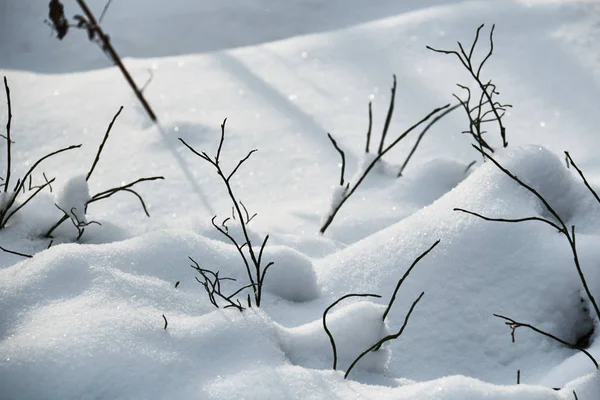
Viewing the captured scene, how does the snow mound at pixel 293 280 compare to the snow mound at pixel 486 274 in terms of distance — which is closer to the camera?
the snow mound at pixel 486 274

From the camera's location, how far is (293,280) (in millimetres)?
1400

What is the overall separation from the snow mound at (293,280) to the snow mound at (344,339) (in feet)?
0.58

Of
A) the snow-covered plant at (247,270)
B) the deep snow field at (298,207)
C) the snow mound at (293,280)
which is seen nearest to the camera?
the deep snow field at (298,207)

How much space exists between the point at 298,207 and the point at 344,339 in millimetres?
953

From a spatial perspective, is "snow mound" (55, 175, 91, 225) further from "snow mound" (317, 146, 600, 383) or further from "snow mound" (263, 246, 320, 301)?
"snow mound" (317, 146, 600, 383)

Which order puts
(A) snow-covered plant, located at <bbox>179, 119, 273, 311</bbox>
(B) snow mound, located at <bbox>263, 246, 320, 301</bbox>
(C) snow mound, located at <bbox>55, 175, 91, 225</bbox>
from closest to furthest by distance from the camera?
(A) snow-covered plant, located at <bbox>179, 119, 273, 311</bbox>
(B) snow mound, located at <bbox>263, 246, 320, 301</bbox>
(C) snow mound, located at <bbox>55, 175, 91, 225</bbox>

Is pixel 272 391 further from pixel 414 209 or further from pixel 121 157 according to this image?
pixel 121 157

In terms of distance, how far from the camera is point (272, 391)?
1033 millimetres

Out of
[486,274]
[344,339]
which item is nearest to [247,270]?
[344,339]

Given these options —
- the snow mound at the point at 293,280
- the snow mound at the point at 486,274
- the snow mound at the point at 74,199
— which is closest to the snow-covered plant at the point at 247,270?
the snow mound at the point at 293,280

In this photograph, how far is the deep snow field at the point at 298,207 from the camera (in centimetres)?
111

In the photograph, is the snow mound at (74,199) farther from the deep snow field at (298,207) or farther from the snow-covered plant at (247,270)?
the snow-covered plant at (247,270)

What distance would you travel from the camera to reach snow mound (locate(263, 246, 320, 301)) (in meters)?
1.40

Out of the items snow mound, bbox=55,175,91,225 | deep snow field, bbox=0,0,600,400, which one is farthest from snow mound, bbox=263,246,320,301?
snow mound, bbox=55,175,91,225
